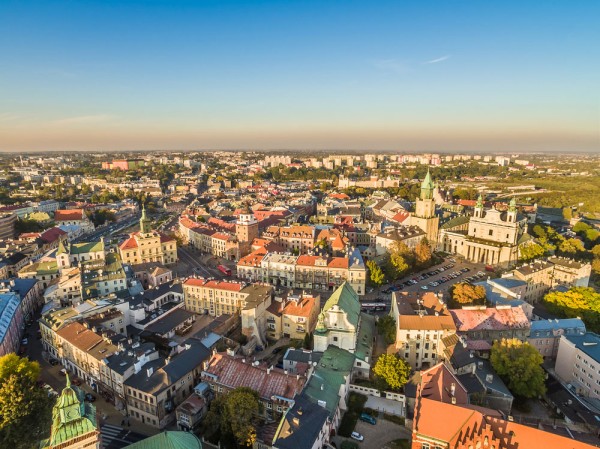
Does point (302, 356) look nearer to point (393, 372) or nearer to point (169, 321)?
point (393, 372)

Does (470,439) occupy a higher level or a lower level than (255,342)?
higher

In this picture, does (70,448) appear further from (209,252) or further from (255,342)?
(209,252)

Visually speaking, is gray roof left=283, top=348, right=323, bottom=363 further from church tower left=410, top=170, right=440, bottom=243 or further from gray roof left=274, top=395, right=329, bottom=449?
A: church tower left=410, top=170, right=440, bottom=243

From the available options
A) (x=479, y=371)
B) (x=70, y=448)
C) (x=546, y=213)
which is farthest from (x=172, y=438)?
(x=546, y=213)

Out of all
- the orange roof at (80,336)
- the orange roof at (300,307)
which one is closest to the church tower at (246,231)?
the orange roof at (300,307)

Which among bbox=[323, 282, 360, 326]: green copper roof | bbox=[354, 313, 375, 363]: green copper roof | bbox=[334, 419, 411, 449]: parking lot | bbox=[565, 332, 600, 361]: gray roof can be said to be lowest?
bbox=[334, 419, 411, 449]: parking lot

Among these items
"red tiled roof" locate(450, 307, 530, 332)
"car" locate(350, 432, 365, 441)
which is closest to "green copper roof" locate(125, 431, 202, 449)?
"car" locate(350, 432, 365, 441)
